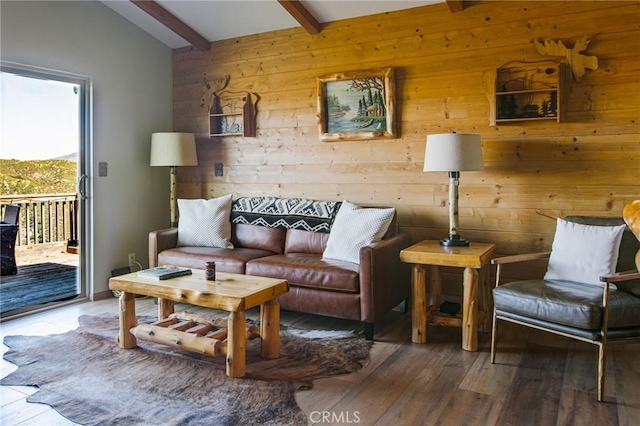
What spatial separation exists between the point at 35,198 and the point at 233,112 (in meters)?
2.10

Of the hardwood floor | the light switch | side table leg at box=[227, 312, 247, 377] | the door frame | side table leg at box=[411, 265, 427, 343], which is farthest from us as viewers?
the light switch

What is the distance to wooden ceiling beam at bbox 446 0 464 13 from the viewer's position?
357 centimetres

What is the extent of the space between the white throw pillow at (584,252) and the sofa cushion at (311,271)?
1235 millimetres

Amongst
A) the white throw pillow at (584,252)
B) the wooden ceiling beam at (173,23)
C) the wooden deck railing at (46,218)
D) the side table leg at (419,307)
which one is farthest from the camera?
the wooden deck railing at (46,218)

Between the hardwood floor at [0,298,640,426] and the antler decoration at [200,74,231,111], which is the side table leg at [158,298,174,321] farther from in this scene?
the antler decoration at [200,74,231,111]

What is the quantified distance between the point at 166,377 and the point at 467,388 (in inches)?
61.6

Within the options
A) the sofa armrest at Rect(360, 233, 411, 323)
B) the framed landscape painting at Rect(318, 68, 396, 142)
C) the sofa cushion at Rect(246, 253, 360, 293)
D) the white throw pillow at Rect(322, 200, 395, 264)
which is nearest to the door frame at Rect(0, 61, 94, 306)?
the sofa cushion at Rect(246, 253, 360, 293)

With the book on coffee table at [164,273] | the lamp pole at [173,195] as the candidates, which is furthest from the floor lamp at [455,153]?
the lamp pole at [173,195]

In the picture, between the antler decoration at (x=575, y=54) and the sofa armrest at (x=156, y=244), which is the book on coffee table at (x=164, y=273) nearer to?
the sofa armrest at (x=156, y=244)

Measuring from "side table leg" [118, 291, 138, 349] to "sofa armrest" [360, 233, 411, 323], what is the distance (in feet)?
4.75

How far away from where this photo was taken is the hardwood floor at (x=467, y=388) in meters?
2.19

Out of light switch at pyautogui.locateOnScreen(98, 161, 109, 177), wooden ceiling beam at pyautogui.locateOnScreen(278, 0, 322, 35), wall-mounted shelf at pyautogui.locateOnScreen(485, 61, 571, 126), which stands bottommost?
light switch at pyautogui.locateOnScreen(98, 161, 109, 177)

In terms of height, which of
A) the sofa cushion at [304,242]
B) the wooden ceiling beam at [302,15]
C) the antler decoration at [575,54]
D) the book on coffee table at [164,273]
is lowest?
the book on coffee table at [164,273]

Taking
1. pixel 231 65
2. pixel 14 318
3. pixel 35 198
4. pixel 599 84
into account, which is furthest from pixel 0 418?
pixel 599 84
